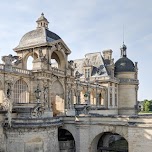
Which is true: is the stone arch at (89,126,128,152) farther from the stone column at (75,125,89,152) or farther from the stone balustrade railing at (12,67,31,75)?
the stone balustrade railing at (12,67,31,75)

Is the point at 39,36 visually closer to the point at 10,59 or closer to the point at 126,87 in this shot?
the point at 10,59

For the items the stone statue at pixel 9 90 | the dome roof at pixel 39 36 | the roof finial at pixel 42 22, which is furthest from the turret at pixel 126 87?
the stone statue at pixel 9 90

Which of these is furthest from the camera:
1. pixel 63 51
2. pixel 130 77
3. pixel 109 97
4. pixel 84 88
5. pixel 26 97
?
pixel 130 77

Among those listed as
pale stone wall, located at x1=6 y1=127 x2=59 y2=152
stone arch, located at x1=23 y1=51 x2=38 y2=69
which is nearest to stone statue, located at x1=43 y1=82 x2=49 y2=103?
stone arch, located at x1=23 y1=51 x2=38 y2=69

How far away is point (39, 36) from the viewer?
42.4 m

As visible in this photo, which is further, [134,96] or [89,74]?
[134,96]

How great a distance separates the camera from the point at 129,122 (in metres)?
32.5

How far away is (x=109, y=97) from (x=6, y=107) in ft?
108

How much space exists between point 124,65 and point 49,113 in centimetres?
3181

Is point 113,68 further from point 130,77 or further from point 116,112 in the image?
point 116,112

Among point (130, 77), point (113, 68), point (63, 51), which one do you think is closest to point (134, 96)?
point (130, 77)

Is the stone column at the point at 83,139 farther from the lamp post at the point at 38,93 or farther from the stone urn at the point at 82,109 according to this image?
the stone urn at the point at 82,109

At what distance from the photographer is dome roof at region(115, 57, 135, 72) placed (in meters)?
65.0

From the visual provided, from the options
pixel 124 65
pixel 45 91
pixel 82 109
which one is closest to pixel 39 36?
pixel 45 91
